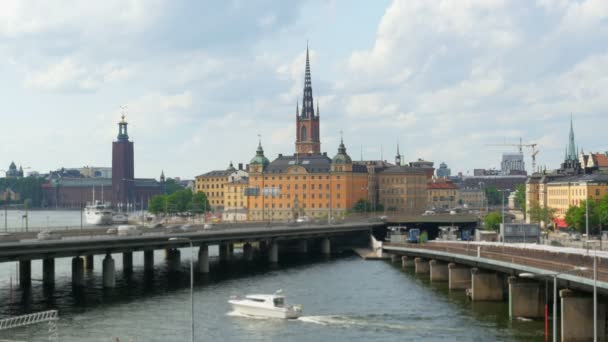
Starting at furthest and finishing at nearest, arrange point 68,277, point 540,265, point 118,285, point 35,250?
point 68,277, point 118,285, point 35,250, point 540,265

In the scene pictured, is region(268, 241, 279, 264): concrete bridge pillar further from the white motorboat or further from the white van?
the white motorboat

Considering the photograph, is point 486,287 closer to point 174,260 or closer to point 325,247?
point 174,260

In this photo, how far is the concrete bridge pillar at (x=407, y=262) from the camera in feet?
491

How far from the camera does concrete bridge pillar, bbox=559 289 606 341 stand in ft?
234

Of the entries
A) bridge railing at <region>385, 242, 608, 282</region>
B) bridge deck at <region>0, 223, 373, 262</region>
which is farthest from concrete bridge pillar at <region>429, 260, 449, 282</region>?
bridge deck at <region>0, 223, 373, 262</region>

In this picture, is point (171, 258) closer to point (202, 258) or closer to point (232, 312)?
point (202, 258)

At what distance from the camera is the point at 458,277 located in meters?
117

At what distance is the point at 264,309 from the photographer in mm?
92188

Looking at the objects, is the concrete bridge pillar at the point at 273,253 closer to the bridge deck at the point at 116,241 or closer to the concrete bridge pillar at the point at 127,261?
the bridge deck at the point at 116,241

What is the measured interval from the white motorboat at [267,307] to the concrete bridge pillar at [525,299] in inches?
748

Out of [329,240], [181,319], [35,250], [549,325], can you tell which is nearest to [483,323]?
[549,325]

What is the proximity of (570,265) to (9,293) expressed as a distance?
188ft

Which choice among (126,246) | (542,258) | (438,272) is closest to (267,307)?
(542,258)

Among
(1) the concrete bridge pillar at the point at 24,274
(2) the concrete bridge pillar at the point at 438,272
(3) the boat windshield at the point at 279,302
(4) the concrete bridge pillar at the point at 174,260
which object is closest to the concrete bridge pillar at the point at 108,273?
(1) the concrete bridge pillar at the point at 24,274
